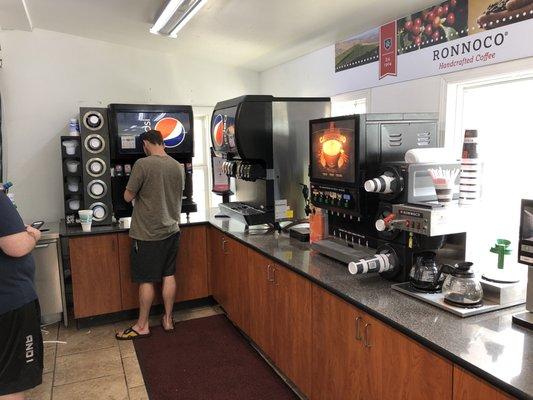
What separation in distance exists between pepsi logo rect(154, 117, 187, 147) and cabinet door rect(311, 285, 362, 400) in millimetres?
2295

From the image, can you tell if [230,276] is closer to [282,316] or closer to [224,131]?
[282,316]

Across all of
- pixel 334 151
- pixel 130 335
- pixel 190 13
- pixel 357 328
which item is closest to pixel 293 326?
pixel 357 328

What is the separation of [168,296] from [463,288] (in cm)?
249

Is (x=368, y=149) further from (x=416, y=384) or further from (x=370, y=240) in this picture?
(x=416, y=384)

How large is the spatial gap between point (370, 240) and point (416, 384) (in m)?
0.87

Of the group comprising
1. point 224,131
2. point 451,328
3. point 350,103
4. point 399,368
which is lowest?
point 399,368

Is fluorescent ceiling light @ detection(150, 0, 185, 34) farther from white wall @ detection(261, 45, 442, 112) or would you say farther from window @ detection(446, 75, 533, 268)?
window @ detection(446, 75, 533, 268)

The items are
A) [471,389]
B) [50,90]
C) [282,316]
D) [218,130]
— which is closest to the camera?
[471,389]

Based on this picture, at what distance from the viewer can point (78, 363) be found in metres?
3.12

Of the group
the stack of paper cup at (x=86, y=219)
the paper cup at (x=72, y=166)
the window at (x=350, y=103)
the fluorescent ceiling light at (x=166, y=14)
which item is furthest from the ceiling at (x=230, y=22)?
the stack of paper cup at (x=86, y=219)

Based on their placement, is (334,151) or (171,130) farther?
(171,130)

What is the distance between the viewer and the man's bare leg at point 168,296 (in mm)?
3561

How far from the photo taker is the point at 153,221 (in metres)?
3.32

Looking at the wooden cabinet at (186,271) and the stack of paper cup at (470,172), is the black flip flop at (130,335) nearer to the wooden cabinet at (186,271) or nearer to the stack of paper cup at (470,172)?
the wooden cabinet at (186,271)
